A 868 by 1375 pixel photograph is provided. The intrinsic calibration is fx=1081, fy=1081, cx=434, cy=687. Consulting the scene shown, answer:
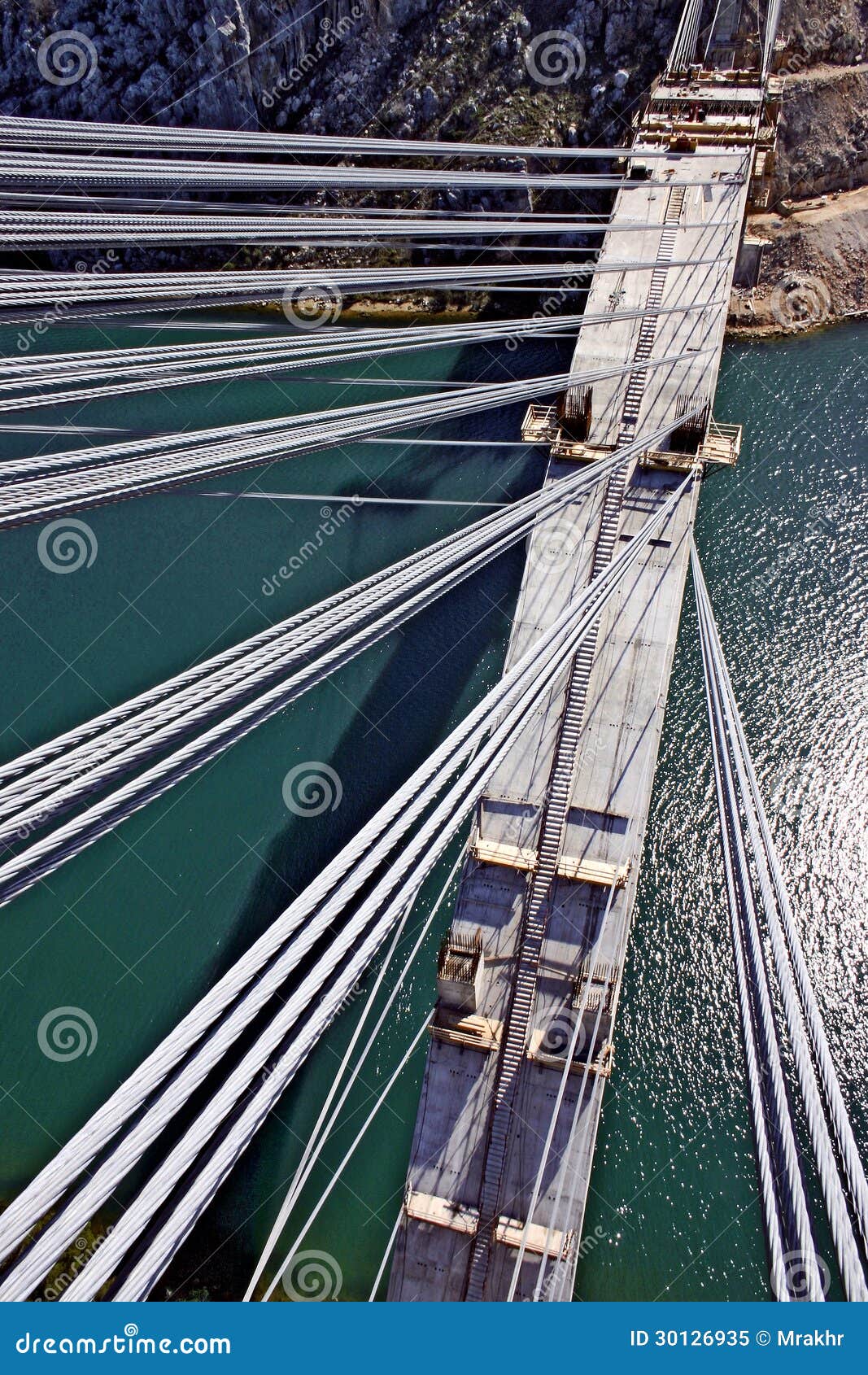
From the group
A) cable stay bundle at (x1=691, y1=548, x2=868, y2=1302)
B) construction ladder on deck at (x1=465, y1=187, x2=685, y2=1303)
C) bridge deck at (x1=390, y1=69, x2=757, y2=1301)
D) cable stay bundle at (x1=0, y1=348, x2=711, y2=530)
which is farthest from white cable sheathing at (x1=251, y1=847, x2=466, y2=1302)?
cable stay bundle at (x1=0, y1=348, x2=711, y2=530)

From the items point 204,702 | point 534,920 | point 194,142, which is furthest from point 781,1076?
point 194,142

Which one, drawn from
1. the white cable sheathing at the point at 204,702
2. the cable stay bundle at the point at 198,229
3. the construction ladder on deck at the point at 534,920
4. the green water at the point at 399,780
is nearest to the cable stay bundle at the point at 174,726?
the white cable sheathing at the point at 204,702

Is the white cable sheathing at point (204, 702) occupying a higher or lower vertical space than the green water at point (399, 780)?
lower

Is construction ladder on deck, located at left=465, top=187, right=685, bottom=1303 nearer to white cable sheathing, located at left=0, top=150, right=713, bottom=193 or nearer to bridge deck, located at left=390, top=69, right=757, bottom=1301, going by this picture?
bridge deck, located at left=390, top=69, right=757, bottom=1301

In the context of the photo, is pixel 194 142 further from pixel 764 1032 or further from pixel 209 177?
pixel 764 1032

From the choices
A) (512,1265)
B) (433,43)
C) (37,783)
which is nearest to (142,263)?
(433,43)

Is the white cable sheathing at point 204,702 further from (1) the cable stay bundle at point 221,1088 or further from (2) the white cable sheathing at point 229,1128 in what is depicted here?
(2) the white cable sheathing at point 229,1128
